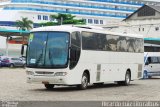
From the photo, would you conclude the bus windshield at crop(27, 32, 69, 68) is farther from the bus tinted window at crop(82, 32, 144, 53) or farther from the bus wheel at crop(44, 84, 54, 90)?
the bus wheel at crop(44, 84, 54, 90)

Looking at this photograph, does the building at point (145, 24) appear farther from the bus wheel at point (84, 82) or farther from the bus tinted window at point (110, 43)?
the bus wheel at point (84, 82)

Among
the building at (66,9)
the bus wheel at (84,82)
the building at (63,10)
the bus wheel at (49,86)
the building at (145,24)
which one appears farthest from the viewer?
the building at (66,9)

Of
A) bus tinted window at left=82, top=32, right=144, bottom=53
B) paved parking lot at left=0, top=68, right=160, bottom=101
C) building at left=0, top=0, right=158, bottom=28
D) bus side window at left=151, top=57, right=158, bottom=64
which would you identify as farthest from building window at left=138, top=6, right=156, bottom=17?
paved parking lot at left=0, top=68, right=160, bottom=101

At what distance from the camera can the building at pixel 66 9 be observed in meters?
121

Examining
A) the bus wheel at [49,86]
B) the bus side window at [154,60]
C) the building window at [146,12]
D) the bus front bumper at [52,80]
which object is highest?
the building window at [146,12]

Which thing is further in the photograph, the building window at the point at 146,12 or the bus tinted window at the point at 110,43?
the building window at the point at 146,12

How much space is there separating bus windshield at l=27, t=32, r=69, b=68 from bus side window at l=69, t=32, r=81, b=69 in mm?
298

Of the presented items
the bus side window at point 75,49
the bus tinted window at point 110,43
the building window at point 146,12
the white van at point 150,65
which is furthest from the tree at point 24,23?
the bus side window at point 75,49

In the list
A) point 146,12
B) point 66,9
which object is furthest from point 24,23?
point 146,12

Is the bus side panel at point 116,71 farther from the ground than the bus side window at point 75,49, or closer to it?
closer to it

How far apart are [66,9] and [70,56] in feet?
349

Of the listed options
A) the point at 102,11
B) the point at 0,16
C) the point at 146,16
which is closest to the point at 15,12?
the point at 0,16

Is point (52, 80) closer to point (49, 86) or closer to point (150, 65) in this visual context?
point (49, 86)

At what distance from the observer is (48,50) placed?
20656 millimetres
